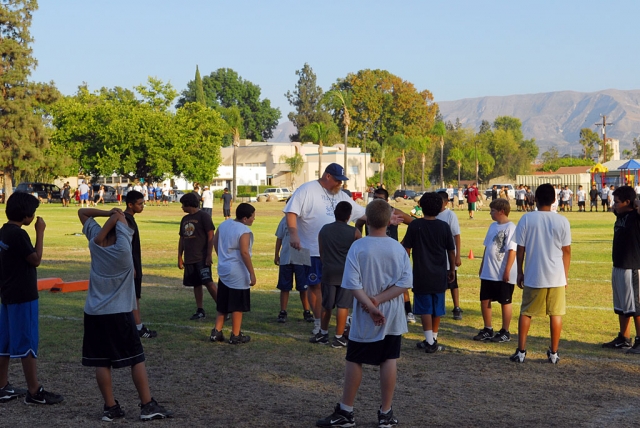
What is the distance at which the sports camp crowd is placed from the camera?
19.5 feet

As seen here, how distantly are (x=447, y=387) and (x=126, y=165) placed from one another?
62.4m

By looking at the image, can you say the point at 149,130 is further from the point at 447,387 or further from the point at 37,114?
the point at 447,387

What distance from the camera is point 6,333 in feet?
21.8

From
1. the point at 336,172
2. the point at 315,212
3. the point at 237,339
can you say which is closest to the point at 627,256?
the point at 336,172

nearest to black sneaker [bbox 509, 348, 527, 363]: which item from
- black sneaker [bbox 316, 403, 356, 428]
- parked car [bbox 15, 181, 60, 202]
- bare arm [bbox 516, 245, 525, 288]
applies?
bare arm [bbox 516, 245, 525, 288]

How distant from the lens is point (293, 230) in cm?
923

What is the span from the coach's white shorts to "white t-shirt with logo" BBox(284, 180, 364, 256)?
2.96 meters

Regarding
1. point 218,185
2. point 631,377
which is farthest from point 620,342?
point 218,185

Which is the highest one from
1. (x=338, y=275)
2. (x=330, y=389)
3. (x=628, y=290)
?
(x=338, y=275)

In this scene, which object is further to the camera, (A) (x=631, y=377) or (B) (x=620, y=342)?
(B) (x=620, y=342)

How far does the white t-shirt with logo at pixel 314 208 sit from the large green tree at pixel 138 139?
5918cm

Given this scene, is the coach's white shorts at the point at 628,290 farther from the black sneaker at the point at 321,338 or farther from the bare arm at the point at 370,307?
the bare arm at the point at 370,307

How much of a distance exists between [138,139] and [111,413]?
62699 mm

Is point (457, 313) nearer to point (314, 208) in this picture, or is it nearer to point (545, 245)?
point (314, 208)
